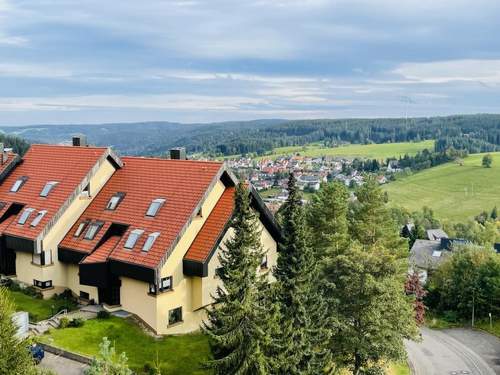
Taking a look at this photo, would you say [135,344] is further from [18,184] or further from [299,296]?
[18,184]

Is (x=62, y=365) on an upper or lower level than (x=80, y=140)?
lower

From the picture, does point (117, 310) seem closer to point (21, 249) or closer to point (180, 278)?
point (180, 278)

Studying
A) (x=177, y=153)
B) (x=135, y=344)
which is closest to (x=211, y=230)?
(x=135, y=344)

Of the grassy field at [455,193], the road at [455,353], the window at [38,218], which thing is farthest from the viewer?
the grassy field at [455,193]

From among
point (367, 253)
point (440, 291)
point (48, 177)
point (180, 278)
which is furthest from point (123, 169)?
point (440, 291)

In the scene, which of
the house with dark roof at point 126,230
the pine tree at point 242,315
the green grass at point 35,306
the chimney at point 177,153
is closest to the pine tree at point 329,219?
the house with dark roof at point 126,230

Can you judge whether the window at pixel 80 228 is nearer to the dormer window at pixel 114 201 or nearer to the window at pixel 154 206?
the dormer window at pixel 114 201

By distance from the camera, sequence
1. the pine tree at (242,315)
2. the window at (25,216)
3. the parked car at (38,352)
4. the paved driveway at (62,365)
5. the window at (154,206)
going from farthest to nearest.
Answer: the window at (25,216) → the window at (154,206) → the parked car at (38,352) → the paved driveway at (62,365) → the pine tree at (242,315)
